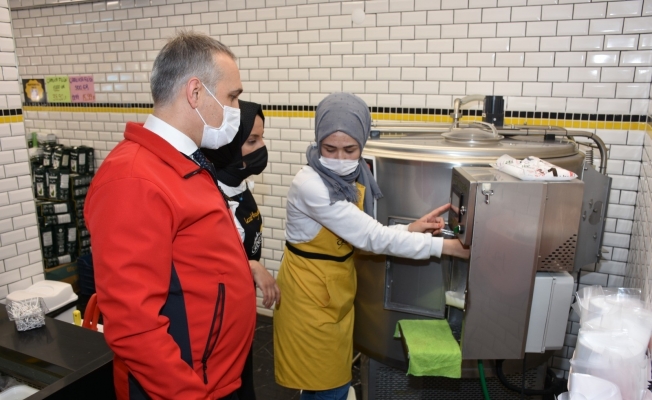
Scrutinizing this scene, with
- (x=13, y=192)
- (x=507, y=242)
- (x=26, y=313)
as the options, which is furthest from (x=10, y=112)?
(x=507, y=242)

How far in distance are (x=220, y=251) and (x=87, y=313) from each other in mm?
1090

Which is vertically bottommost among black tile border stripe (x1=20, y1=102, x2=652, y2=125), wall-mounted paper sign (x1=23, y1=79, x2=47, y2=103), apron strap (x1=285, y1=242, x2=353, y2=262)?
apron strap (x1=285, y1=242, x2=353, y2=262)

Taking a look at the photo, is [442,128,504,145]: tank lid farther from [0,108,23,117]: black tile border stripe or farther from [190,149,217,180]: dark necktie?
[0,108,23,117]: black tile border stripe

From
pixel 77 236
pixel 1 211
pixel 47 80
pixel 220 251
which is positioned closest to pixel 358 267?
pixel 220 251

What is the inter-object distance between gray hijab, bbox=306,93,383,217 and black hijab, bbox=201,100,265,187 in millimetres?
264

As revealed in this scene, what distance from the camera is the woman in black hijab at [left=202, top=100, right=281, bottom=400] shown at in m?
1.77

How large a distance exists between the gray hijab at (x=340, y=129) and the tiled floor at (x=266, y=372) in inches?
55.3

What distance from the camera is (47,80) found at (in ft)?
13.8

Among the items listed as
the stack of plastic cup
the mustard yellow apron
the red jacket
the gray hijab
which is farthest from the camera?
the mustard yellow apron

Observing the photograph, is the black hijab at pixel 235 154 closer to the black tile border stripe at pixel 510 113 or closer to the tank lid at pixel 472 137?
the tank lid at pixel 472 137

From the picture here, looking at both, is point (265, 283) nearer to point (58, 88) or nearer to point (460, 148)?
point (460, 148)

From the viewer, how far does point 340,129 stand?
1747 mm

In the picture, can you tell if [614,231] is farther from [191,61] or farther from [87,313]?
[87,313]

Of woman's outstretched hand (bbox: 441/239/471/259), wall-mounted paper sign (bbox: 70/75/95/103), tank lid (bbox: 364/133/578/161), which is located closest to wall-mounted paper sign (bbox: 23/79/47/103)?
wall-mounted paper sign (bbox: 70/75/95/103)
